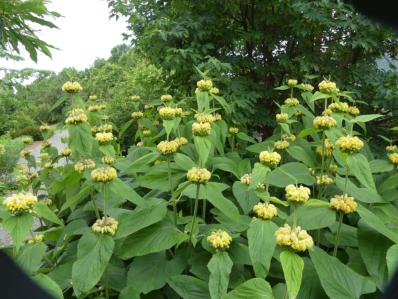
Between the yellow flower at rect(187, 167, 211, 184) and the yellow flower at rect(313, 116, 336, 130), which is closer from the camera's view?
the yellow flower at rect(187, 167, 211, 184)

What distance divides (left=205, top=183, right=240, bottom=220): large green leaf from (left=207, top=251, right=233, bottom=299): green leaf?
99 millimetres

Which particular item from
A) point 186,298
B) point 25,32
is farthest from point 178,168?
point 25,32

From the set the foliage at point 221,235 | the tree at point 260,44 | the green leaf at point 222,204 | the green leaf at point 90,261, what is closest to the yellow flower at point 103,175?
the foliage at point 221,235

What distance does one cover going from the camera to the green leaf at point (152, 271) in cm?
86

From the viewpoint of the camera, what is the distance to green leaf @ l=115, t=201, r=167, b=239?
84cm

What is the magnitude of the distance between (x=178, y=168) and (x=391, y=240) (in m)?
0.60

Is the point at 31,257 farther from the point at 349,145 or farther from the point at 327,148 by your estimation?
the point at 327,148

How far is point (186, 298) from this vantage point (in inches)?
30.3

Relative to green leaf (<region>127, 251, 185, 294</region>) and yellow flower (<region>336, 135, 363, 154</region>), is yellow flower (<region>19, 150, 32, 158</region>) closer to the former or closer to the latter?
green leaf (<region>127, 251, 185, 294</region>)

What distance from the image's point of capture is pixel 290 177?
3.37ft

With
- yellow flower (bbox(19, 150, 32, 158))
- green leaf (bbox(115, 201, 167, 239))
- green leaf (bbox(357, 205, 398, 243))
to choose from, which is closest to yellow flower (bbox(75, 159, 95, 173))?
green leaf (bbox(115, 201, 167, 239))

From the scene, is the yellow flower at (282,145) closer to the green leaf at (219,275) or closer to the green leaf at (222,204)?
the green leaf at (222,204)

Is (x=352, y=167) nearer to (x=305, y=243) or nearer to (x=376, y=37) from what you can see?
(x=305, y=243)

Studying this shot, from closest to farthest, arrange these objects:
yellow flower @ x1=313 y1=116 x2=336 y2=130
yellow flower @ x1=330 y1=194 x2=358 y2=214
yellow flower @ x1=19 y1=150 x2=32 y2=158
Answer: yellow flower @ x1=330 y1=194 x2=358 y2=214 < yellow flower @ x1=313 y1=116 x2=336 y2=130 < yellow flower @ x1=19 y1=150 x2=32 y2=158
